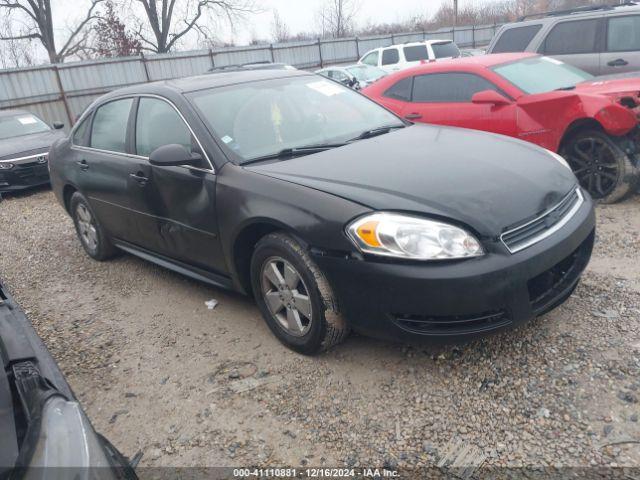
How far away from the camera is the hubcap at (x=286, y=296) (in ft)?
9.84

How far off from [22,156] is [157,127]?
6536 millimetres

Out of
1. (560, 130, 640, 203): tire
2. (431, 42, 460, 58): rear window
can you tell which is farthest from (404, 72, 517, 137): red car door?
(431, 42, 460, 58): rear window

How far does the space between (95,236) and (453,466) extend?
13.2 ft

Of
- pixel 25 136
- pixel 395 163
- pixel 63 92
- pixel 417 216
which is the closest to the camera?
pixel 417 216

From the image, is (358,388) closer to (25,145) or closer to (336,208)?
(336,208)

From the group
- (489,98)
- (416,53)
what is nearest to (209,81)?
(489,98)

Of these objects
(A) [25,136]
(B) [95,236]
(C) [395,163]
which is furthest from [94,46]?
(C) [395,163]

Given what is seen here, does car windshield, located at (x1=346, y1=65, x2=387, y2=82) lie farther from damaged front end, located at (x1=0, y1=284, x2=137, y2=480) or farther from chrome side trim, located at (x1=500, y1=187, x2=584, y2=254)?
damaged front end, located at (x1=0, y1=284, x2=137, y2=480)

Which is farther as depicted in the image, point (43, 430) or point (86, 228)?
point (86, 228)

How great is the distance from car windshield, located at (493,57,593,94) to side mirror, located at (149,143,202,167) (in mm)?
3751

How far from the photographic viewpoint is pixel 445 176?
9.45 feet

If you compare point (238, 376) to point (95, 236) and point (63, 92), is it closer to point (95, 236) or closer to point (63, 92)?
point (95, 236)

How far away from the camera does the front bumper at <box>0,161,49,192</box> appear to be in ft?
29.2

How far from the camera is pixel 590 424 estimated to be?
7.84 ft
